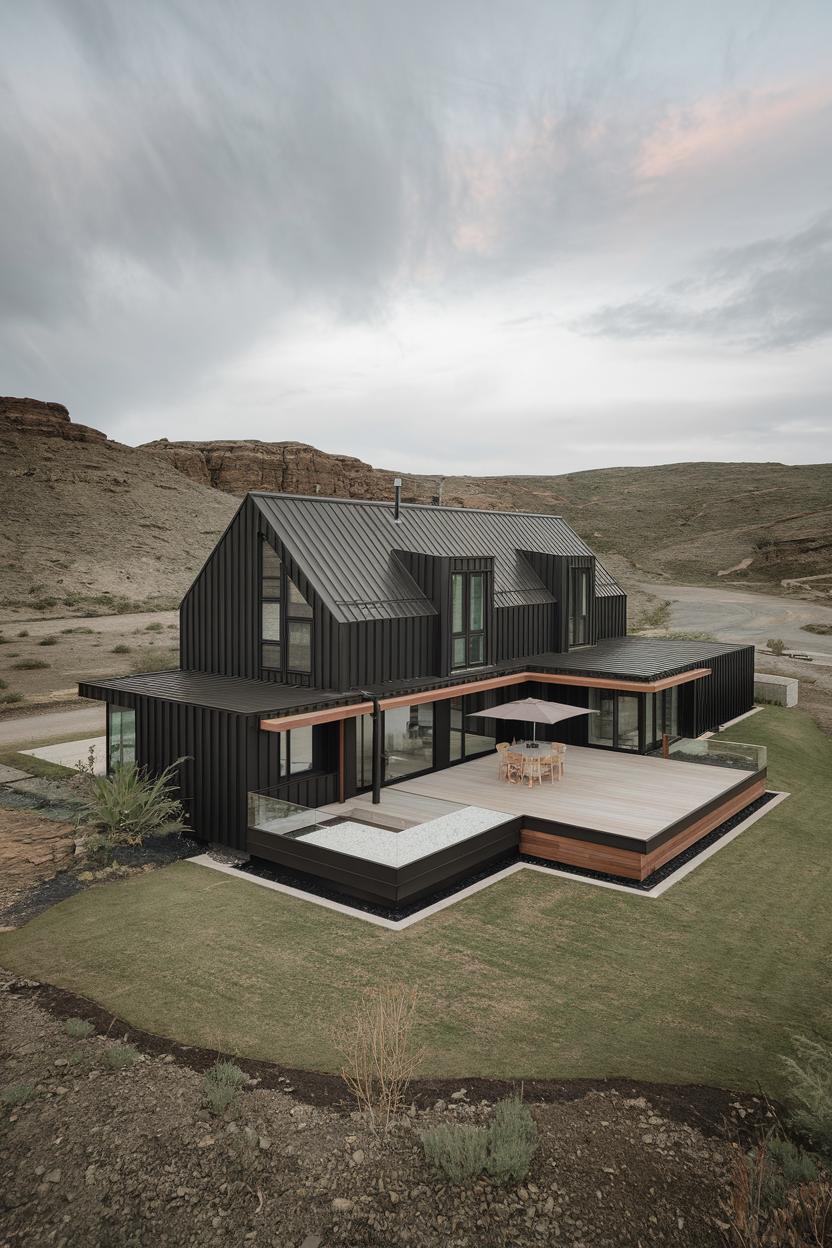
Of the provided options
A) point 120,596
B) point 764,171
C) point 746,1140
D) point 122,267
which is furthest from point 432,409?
point 746,1140

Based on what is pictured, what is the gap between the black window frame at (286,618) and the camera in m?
13.1

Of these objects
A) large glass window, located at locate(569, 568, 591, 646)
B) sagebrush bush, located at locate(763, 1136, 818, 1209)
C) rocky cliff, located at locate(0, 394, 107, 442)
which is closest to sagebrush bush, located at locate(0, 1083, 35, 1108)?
sagebrush bush, located at locate(763, 1136, 818, 1209)

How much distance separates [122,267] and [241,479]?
6871cm

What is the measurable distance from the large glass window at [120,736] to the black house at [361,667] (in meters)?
0.04

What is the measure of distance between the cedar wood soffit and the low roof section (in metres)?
0.17

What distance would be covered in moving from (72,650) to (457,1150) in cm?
3069

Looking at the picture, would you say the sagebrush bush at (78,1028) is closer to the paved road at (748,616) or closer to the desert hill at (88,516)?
the paved road at (748,616)

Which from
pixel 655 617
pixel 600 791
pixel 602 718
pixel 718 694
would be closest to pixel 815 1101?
pixel 600 791

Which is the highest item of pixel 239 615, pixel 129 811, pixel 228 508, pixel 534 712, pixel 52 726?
pixel 228 508

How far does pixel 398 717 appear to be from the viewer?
13805 mm

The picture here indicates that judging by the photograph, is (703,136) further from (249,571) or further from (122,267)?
(122,267)

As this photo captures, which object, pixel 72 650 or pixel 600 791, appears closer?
pixel 600 791

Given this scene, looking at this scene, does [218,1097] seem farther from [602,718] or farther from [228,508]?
[228,508]

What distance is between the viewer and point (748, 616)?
157 ft
